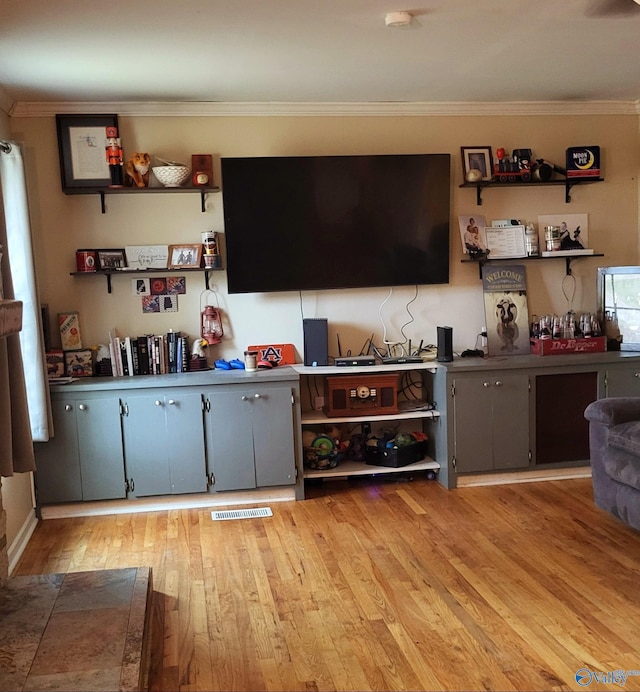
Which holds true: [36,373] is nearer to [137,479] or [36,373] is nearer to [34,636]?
[137,479]

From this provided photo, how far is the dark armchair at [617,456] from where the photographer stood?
349cm

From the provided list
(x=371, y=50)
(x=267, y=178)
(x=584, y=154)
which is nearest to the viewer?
(x=371, y=50)

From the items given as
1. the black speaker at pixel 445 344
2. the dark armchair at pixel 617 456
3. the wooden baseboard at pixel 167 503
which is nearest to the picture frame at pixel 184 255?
the wooden baseboard at pixel 167 503

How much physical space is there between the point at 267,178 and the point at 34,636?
112 inches

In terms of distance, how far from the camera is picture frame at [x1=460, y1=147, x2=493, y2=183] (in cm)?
475

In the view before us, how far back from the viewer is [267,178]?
443 cm

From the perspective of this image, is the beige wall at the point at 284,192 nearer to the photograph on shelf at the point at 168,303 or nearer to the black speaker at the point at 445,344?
the photograph on shelf at the point at 168,303

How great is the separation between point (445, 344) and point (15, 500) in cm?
258

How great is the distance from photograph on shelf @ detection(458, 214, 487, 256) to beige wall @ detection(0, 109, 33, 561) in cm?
284

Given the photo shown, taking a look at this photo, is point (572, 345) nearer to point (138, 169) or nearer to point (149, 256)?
point (149, 256)

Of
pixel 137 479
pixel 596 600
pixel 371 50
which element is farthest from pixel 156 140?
pixel 596 600

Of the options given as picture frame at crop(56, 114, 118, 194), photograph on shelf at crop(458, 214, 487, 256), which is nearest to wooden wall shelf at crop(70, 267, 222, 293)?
picture frame at crop(56, 114, 118, 194)

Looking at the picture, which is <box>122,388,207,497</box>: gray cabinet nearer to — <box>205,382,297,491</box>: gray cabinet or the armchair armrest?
<box>205,382,297,491</box>: gray cabinet

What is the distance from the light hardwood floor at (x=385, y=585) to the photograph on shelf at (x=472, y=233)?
61.8 inches
